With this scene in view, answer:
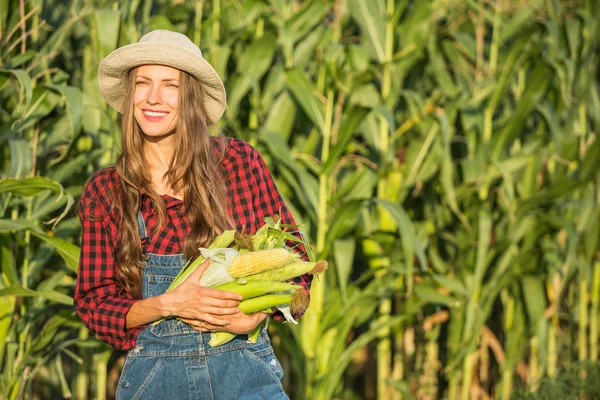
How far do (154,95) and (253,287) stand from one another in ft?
1.67

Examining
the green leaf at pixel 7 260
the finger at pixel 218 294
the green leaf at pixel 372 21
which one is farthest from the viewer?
the green leaf at pixel 372 21

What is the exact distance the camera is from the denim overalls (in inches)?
80.1

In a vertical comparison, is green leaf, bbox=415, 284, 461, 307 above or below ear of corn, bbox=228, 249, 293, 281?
below

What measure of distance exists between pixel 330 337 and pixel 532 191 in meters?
1.22

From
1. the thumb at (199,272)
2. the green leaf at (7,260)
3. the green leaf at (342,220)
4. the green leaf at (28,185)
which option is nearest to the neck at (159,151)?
the thumb at (199,272)

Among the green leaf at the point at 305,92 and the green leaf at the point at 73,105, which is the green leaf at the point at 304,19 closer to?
the green leaf at the point at 305,92

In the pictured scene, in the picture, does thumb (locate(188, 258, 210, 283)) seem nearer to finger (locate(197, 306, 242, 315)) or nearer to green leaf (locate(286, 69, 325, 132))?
finger (locate(197, 306, 242, 315))

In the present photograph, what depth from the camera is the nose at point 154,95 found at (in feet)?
6.97

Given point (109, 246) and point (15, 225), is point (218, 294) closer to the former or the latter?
point (109, 246)

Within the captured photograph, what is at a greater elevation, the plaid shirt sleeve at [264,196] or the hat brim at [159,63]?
the hat brim at [159,63]

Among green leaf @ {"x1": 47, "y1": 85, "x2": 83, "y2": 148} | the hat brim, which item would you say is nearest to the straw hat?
the hat brim

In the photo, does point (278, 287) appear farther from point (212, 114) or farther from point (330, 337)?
point (330, 337)

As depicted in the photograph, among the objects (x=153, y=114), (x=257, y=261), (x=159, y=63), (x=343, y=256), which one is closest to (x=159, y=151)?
(x=153, y=114)

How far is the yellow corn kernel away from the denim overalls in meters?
0.20
